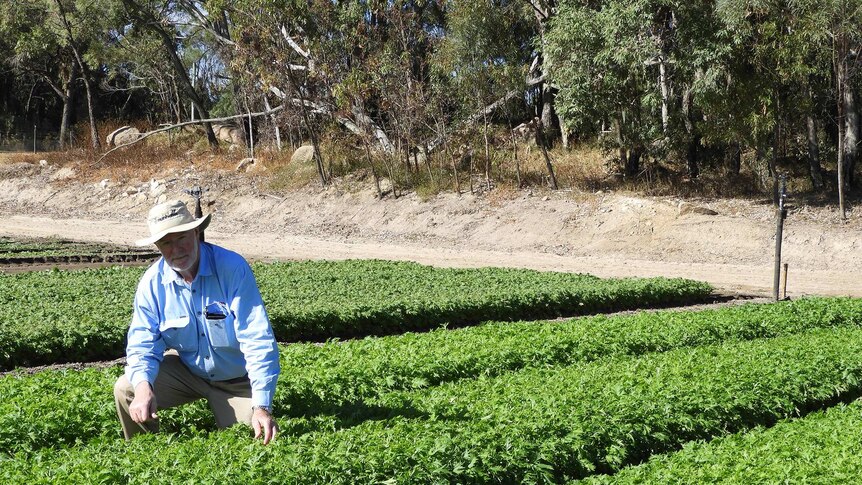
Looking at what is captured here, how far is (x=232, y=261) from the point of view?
20.2 ft

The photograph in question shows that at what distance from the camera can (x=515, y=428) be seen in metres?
7.07

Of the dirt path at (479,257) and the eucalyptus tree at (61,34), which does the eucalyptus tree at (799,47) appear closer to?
the dirt path at (479,257)

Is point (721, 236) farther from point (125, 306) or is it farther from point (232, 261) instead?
point (232, 261)

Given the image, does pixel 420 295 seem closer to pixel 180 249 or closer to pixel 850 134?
pixel 180 249

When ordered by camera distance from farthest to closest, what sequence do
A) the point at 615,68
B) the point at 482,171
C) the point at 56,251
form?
the point at 482,171 < the point at 615,68 < the point at 56,251

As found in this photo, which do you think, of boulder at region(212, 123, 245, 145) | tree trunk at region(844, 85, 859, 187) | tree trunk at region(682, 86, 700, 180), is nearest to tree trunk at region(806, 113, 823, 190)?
tree trunk at region(844, 85, 859, 187)

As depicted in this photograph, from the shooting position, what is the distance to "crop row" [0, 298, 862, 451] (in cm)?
742

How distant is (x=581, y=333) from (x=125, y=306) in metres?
7.22

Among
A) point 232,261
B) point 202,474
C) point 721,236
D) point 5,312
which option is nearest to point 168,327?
point 232,261

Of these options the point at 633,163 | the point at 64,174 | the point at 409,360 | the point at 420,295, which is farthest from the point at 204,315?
the point at 64,174

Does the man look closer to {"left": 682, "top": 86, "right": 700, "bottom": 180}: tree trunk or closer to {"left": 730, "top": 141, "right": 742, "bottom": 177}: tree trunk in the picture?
{"left": 682, "top": 86, "right": 700, "bottom": 180}: tree trunk

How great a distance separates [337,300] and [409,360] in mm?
5943

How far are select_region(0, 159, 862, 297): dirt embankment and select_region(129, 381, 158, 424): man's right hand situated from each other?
55.0 feet

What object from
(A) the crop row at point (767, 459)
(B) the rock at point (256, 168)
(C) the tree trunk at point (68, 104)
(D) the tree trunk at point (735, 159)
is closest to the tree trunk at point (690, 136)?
(D) the tree trunk at point (735, 159)
